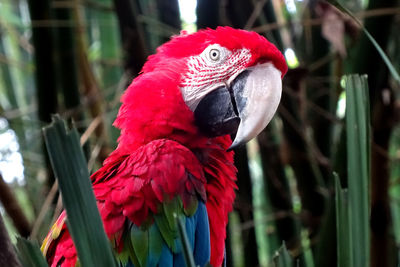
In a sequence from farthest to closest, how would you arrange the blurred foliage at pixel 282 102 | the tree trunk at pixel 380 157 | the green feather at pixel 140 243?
the blurred foliage at pixel 282 102
the tree trunk at pixel 380 157
the green feather at pixel 140 243

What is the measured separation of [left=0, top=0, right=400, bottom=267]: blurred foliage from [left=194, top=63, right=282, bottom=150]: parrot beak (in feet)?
0.71

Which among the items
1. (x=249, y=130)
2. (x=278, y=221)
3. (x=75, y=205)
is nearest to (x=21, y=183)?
(x=278, y=221)

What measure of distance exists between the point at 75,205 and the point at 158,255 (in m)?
0.52

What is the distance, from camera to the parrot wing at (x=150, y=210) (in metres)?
0.96

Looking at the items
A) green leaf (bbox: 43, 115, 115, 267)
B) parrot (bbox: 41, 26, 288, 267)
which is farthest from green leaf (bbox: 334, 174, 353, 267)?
parrot (bbox: 41, 26, 288, 267)

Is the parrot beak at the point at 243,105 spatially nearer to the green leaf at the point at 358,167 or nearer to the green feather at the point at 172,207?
the green feather at the point at 172,207

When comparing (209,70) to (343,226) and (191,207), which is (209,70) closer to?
(191,207)

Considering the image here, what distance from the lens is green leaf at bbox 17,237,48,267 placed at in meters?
0.46

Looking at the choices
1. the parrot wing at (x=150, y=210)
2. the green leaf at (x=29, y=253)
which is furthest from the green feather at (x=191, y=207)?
the green leaf at (x=29, y=253)

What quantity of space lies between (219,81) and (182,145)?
0.16 m

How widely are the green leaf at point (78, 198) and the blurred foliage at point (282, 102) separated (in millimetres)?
700

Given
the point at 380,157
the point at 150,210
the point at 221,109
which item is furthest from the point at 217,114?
the point at 380,157

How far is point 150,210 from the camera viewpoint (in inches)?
38.6

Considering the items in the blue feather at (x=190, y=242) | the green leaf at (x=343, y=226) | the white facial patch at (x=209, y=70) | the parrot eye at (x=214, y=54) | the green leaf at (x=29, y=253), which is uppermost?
the parrot eye at (x=214, y=54)
